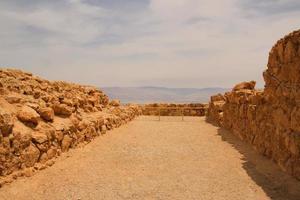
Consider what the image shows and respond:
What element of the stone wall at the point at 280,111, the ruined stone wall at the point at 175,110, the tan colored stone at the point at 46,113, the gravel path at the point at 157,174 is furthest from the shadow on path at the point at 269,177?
the ruined stone wall at the point at 175,110

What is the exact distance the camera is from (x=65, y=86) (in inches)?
579

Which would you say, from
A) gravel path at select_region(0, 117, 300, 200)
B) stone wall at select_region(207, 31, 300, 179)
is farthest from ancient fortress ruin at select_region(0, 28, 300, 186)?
gravel path at select_region(0, 117, 300, 200)

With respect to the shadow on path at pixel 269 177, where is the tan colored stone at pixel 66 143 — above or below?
above

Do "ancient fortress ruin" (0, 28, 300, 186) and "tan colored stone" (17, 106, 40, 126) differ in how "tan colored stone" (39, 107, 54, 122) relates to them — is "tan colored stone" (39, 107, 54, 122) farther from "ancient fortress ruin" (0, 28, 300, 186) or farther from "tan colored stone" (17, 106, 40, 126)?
"tan colored stone" (17, 106, 40, 126)

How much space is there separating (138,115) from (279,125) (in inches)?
609

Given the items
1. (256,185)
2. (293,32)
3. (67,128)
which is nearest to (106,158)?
(67,128)

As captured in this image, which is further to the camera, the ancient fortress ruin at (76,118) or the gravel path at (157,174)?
the ancient fortress ruin at (76,118)

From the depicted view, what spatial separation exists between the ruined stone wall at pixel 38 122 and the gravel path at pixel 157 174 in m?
0.36

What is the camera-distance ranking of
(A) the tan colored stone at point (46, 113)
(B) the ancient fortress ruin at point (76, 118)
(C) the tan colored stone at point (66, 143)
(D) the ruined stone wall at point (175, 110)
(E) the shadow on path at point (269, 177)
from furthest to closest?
(D) the ruined stone wall at point (175, 110) < (C) the tan colored stone at point (66, 143) < (A) the tan colored stone at point (46, 113) < (B) the ancient fortress ruin at point (76, 118) < (E) the shadow on path at point (269, 177)

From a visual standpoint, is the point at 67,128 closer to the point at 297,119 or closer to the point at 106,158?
the point at 106,158

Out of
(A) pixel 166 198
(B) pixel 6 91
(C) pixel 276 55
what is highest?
(C) pixel 276 55

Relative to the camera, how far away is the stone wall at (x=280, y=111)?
317 inches

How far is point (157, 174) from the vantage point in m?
9.55

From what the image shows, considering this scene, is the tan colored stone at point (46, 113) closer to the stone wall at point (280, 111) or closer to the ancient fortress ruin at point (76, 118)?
the ancient fortress ruin at point (76, 118)
